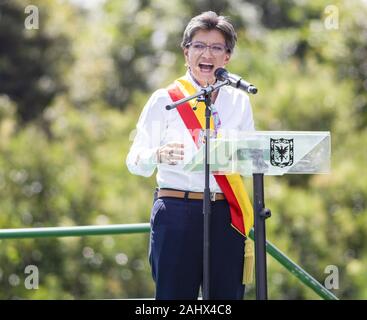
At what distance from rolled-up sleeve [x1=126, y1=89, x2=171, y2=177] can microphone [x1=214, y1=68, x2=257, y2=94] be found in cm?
28

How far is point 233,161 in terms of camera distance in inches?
161

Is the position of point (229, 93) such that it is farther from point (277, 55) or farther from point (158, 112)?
point (277, 55)

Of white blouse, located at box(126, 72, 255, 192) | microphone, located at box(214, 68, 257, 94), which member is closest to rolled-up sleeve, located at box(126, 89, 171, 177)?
white blouse, located at box(126, 72, 255, 192)

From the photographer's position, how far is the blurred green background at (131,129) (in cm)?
1563

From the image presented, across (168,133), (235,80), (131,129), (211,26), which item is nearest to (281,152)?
(235,80)

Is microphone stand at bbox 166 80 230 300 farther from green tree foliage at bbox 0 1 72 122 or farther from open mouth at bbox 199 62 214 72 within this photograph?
green tree foliage at bbox 0 1 72 122

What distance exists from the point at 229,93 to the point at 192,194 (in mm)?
484

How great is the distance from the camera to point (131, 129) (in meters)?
19.0

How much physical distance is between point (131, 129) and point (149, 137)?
14505 millimetres

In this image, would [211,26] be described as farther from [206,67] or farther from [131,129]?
[131,129]

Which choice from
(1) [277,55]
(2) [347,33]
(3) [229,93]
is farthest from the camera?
(1) [277,55]

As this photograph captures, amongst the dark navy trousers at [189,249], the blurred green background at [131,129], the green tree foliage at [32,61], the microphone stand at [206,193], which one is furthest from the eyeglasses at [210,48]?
the green tree foliage at [32,61]
